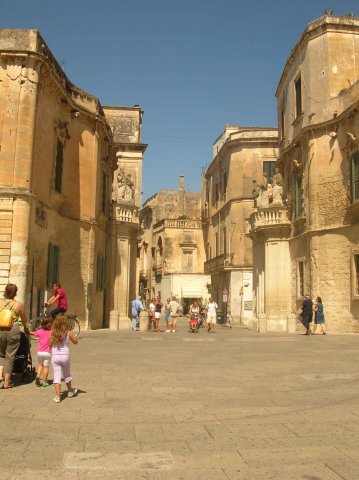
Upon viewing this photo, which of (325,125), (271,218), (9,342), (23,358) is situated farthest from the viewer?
(271,218)

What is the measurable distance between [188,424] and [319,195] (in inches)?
670

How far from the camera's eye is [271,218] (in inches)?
942

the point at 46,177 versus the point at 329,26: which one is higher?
the point at 329,26

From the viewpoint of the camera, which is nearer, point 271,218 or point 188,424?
point 188,424

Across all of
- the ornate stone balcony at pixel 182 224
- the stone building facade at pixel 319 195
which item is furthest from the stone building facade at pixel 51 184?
the ornate stone balcony at pixel 182 224

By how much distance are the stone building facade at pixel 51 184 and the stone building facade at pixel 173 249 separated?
2204 cm

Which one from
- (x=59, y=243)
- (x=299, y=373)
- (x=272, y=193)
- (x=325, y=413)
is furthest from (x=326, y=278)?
(x=325, y=413)

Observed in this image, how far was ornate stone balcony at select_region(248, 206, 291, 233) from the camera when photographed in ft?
77.8

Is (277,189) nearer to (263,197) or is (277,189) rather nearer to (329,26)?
(263,197)

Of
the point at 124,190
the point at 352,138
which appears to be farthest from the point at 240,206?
the point at 352,138

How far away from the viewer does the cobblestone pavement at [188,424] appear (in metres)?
4.15

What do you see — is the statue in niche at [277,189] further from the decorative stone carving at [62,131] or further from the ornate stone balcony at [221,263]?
the ornate stone balcony at [221,263]

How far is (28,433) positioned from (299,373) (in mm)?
5368

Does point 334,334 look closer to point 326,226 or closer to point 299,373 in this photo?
point 326,226
